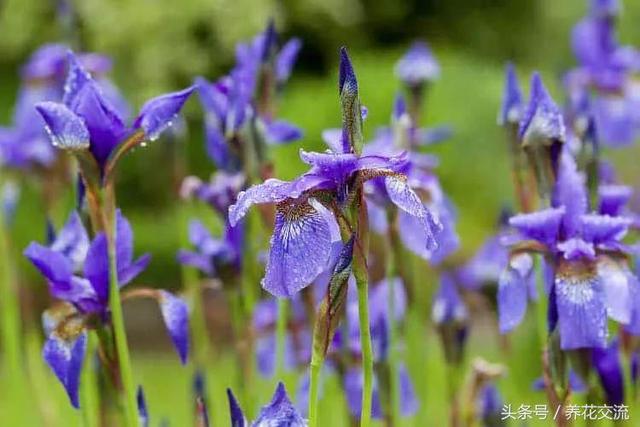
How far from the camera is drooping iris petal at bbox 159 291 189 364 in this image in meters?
1.10

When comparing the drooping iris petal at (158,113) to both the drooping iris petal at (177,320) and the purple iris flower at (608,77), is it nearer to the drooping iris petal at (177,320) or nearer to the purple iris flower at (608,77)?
the drooping iris petal at (177,320)

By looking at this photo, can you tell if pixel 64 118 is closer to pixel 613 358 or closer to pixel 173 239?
pixel 613 358

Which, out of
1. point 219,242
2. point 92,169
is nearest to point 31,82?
point 219,242

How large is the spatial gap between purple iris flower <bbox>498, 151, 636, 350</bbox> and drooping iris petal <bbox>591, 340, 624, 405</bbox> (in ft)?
0.30

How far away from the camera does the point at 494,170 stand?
5312 millimetres

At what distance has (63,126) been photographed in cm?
100

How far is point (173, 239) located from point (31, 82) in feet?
13.0

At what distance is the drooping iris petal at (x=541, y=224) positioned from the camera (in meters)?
1.17

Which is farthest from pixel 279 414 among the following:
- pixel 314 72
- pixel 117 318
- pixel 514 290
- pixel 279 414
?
pixel 314 72

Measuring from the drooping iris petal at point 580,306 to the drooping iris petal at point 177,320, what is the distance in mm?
389

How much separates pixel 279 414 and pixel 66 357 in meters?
0.33

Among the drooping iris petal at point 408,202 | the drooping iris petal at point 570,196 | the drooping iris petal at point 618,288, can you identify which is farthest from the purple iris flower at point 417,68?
the drooping iris petal at point 408,202

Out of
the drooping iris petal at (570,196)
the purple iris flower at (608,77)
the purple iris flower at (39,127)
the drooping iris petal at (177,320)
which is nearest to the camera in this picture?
the drooping iris petal at (177,320)

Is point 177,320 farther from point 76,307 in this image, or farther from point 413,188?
point 413,188
